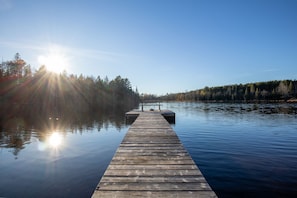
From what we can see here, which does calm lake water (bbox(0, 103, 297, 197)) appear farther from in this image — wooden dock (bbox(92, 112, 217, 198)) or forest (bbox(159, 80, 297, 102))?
forest (bbox(159, 80, 297, 102))

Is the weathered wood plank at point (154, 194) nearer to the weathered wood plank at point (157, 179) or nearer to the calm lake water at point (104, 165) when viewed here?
the weathered wood plank at point (157, 179)

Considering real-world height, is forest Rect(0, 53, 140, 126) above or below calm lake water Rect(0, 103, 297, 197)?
above

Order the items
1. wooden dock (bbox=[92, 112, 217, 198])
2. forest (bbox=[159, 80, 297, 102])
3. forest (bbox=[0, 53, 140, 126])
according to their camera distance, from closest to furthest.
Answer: wooden dock (bbox=[92, 112, 217, 198])
forest (bbox=[0, 53, 140, 126])
forest (bbox=[159, 80, 297, 102])

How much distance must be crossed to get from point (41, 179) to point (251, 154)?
9.20 m

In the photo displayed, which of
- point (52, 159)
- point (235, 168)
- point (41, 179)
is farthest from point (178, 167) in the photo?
point (52, 159)

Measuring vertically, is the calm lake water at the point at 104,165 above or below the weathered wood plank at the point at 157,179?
below

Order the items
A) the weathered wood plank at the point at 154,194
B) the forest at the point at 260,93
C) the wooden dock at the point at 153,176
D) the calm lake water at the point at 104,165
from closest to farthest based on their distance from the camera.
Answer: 1. the weathered wood plank at the point at 154,194
2. the wooden dock at the point at 153,176
3. the calm lake water at the point at 104,165
4. the forest at the point at 260,93

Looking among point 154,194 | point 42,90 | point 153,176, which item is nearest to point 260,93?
point 42,90

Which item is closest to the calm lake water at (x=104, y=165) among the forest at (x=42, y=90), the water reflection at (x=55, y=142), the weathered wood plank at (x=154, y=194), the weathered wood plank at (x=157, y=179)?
the water reflection at (x=55, y=142)

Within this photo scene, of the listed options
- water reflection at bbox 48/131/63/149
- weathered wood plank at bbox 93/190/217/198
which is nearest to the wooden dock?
weathered wood plank at bbox 93/190/217/198

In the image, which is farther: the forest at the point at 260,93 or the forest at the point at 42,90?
the forest at the point at 260,93

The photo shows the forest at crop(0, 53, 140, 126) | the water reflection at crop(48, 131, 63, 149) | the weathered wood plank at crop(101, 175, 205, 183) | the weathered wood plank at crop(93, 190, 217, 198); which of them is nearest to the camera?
the weathered wood plank at crop(93, 190, 217, 198)

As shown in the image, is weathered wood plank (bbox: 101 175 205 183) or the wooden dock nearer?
the wooden dock

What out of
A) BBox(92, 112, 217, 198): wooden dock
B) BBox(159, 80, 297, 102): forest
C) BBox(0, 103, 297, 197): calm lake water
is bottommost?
BBox(0, 103, 297, 197): calm lake water
